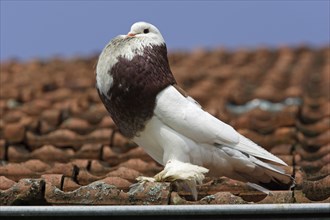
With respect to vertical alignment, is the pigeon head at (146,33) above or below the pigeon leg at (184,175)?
above

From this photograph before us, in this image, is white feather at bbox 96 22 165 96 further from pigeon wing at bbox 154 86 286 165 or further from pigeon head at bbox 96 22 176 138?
pigeon wing at bbox 154 86 286 165

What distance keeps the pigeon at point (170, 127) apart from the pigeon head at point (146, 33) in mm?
78

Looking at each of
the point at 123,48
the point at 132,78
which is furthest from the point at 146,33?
the point at 132,78

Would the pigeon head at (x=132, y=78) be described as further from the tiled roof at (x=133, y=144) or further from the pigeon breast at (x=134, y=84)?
the tiled roof at (x=133, y=144)

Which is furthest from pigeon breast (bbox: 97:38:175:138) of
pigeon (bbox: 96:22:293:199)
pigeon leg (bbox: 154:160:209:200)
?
pigeon leg (bbox: 154:160:209:200)

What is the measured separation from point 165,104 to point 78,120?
1966 mm

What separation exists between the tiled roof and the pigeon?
0.12m

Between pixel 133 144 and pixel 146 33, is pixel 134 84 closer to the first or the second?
pixel 146 33

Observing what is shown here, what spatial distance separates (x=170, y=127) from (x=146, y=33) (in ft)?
1.46

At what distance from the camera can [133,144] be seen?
4887 millimetres

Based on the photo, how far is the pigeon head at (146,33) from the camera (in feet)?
11.9

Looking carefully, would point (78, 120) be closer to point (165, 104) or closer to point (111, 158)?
point (111, 158)

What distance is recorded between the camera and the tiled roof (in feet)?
11.0

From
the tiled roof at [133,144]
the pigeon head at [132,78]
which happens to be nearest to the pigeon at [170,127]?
the pigeon head at [132,78]
